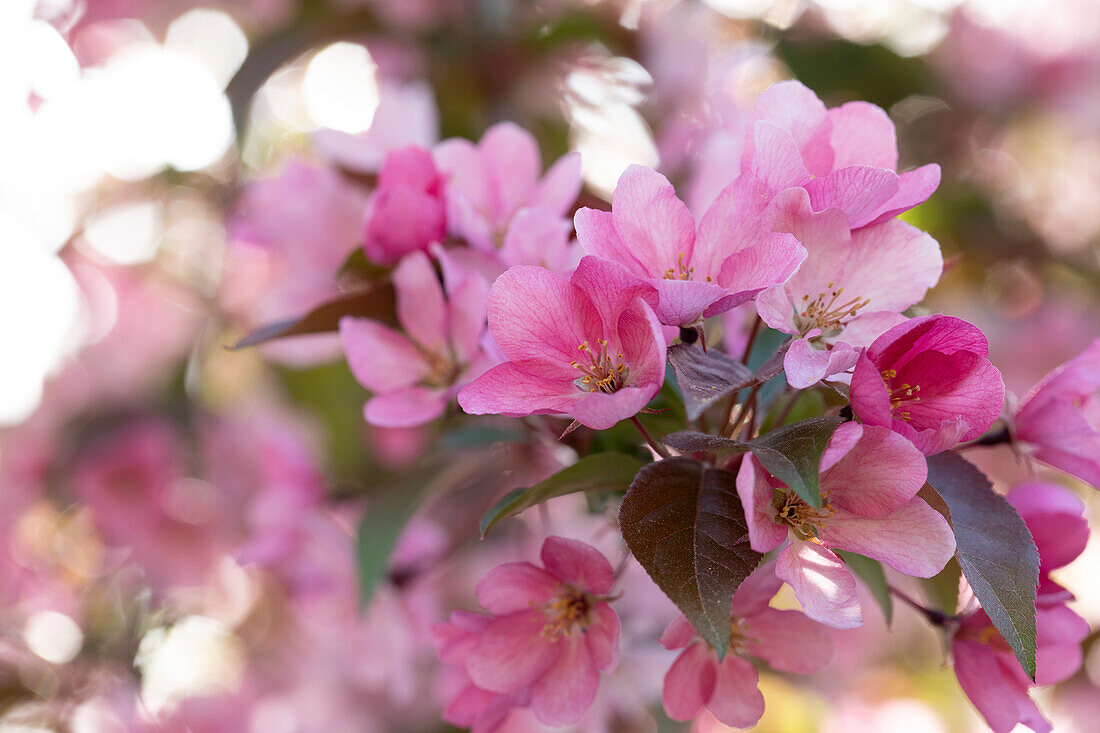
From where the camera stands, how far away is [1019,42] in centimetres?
165

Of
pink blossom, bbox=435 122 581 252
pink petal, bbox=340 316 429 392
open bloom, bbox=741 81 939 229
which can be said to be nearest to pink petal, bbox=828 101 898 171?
open bloom, bbox=741 81 939 229

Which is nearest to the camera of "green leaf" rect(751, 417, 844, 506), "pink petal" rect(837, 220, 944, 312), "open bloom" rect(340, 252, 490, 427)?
"green leaf" rect(751, 417, 844, 506)

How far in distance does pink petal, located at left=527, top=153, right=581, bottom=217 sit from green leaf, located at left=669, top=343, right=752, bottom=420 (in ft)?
0.61

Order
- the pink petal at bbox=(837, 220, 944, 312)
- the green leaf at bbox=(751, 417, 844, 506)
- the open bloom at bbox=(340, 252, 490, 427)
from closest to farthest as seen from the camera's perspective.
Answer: the green leaf at bbox=(751, 417, 844, 506) < the pink petal at bbox=(837, 220, 944, 312) < the open bloom at bbox=(340, 252, 490, 427)

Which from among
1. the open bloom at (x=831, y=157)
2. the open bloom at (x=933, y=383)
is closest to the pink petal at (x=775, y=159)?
the open bloom at (x=831, y=157)

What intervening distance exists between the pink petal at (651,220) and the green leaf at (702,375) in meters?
0.06

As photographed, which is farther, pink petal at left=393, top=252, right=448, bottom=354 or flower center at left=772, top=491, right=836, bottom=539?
pink petal at left=393, top=252, right=448, bottom=354

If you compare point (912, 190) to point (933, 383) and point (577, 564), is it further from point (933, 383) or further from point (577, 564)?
point (577, 564)

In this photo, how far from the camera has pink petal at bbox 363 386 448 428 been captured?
591mm

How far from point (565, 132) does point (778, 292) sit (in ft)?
2.97

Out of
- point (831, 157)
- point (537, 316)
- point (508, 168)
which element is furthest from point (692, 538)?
point (508, 168)

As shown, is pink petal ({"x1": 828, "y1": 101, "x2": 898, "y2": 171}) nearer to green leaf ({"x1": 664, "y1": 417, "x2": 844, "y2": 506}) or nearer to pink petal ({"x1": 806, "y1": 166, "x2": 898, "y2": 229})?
pink petal ({"x1": 806, "y1": 166, "x2": 898, "y2": 229})

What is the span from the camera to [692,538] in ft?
1.41

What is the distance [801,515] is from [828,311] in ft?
0.41
